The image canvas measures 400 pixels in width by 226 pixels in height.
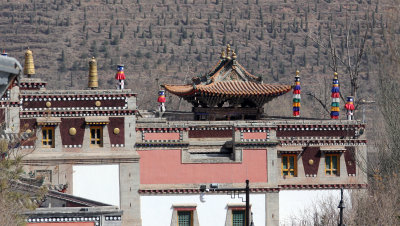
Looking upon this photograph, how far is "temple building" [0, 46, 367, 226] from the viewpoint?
52.2 metres

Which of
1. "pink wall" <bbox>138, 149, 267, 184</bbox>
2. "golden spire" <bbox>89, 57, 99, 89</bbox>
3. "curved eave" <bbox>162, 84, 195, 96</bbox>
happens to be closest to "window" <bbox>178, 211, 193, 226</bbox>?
"pink wall" <bbox>138, 149, 267, 184</bbox>

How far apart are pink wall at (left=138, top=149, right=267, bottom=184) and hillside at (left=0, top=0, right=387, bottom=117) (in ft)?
306

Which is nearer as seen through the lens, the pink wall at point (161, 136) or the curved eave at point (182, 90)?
the pink wall at point (161, 136)

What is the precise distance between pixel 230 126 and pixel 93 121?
690cm

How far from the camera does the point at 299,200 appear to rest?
178 feet

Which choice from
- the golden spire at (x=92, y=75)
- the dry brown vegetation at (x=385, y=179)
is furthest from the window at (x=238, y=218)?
the golden spire at (x=92, y=75)

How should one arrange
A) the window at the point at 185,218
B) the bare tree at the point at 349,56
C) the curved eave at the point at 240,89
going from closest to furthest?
the window at the point at 185,218 < the curved eave at the point at 240,89 < the bare tree at the point at 349,56

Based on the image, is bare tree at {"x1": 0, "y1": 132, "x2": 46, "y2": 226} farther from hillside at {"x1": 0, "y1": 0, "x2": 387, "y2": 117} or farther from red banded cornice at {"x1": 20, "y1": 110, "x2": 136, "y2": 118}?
hillside at {"x1": 0, "y1": 0, "x2": 387, "y2": 117}

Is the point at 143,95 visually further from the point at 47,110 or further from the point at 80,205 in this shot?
the point at 80,205

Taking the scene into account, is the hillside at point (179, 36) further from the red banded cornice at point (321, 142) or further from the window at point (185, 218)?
the window at point (185, 218)

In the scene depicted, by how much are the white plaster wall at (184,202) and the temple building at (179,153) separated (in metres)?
0.05

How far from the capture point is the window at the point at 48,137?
173 feet

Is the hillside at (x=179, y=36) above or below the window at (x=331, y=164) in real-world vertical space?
above

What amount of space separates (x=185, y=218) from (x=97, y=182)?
437 cm
